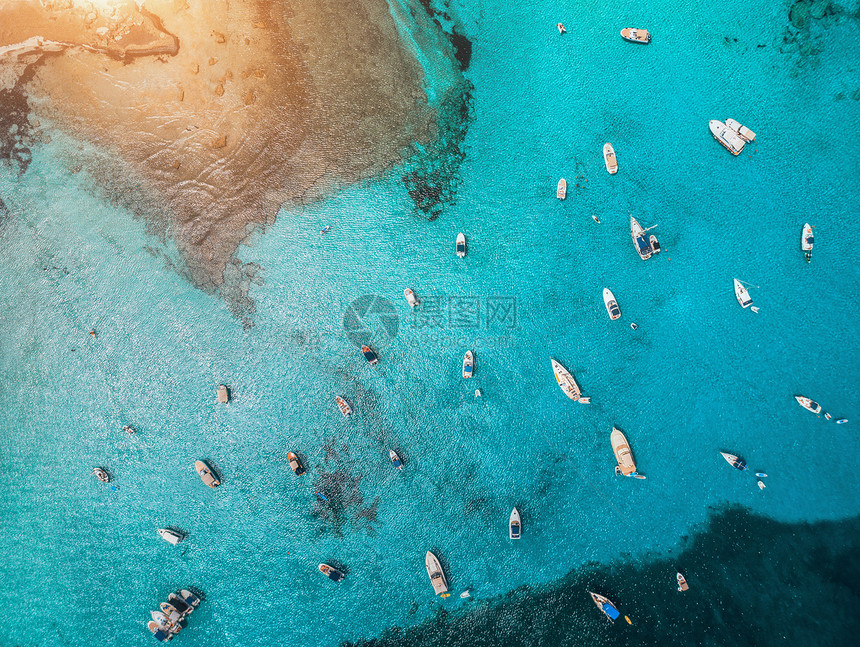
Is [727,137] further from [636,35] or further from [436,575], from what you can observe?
[436,575]

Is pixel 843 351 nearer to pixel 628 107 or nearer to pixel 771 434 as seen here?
pixel 771 434

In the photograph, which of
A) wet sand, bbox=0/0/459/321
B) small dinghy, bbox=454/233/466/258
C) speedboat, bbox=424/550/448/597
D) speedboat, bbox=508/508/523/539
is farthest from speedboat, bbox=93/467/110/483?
small dinghy, bbox=454/233/466/258

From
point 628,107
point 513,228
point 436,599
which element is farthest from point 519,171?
point 436,599

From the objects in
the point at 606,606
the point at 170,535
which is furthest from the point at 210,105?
the point at 606,606

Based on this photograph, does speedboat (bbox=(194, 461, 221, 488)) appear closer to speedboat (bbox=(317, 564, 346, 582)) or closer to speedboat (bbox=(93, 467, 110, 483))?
speedboat (bbox=(93, 467, 110, 483))

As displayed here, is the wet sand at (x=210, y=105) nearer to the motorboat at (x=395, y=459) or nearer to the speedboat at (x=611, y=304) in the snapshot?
the motorboat at (x=395, y=459)
